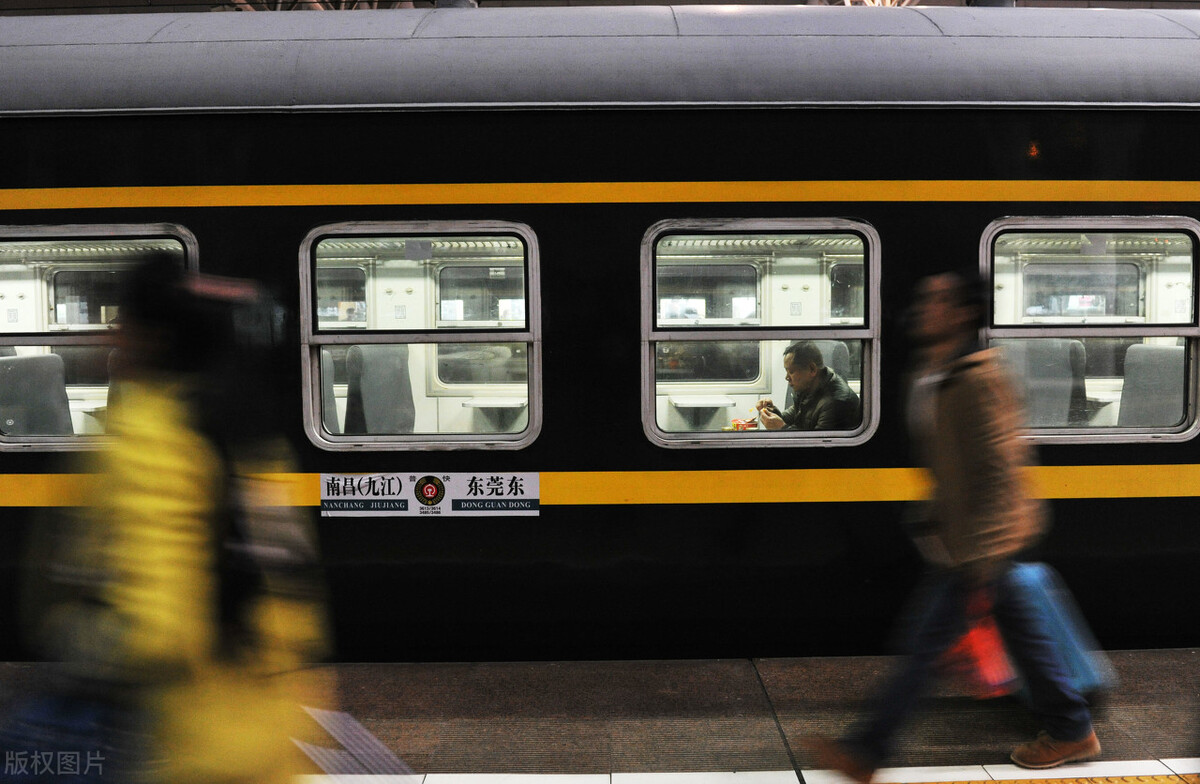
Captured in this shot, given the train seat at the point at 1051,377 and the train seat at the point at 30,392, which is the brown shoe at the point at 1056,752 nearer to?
the train seat at the point at 1051,377

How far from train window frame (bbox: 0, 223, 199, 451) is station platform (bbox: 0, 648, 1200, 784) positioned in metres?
0.97

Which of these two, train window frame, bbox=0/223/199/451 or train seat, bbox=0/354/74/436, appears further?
train seat, bbox=0/354/74/436

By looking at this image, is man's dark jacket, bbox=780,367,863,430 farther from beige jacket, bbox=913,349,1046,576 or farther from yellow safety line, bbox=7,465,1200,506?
beige jacket, bbox=913,349,1046,576

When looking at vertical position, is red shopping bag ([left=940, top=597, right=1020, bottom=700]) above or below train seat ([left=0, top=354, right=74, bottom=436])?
below

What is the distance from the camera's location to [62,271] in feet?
12.6

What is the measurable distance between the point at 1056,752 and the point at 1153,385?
1705 millimetres

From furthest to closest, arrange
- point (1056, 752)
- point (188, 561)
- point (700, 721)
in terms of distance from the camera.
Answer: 1. point (700, 721)
2. point (1056, 752)
3. point (188, 561)

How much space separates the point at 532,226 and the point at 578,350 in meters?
0.54

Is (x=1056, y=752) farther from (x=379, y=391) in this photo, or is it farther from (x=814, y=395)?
(x=379, y=391)

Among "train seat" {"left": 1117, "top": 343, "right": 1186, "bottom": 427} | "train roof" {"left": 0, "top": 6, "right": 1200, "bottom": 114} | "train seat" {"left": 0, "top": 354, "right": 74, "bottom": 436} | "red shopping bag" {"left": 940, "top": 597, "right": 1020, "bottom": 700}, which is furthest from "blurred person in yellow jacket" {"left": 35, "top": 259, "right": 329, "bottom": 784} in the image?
"train seat" {"left": 1117, "top": 343, "right": 1186, "bottom": 427}

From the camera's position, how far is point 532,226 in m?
3.79

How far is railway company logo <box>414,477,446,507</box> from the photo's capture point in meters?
3.85

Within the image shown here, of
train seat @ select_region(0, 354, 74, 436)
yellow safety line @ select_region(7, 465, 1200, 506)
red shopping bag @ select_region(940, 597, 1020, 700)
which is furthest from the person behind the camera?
train seat @ select_region(0, 354, 74, 436)

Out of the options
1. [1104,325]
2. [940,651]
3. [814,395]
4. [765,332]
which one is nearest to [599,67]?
[765,332]
